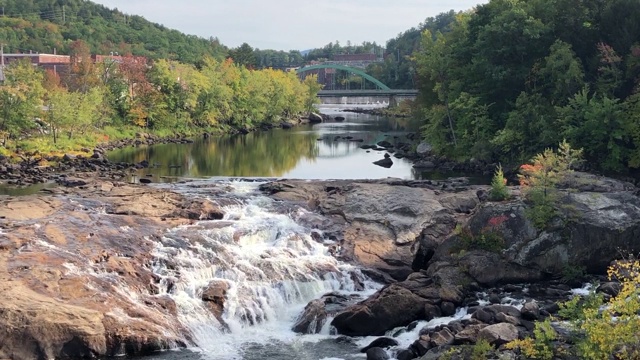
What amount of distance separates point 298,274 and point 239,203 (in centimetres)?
865

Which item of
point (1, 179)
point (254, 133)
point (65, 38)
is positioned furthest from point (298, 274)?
point (65, 38)

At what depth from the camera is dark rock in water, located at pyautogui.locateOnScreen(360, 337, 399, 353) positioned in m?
19.3

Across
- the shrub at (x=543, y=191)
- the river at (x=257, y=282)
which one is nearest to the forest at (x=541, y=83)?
the shrub at (x=543, y=191)

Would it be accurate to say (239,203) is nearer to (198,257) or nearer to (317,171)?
(198,257)

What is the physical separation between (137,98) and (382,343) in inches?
2455

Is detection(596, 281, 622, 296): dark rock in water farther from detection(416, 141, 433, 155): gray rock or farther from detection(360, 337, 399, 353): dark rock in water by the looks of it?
detection(416, 141, 433, 155): gray rock

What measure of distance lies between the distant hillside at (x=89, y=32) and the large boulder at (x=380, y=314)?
108 m

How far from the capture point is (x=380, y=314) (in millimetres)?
20703

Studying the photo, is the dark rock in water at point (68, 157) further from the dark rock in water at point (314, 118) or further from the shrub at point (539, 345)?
the dark rock in water at point (314, 118)

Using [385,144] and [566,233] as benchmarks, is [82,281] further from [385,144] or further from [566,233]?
[385,144]

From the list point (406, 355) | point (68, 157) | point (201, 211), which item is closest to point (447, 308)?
point (406, 355)

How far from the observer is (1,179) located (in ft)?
133

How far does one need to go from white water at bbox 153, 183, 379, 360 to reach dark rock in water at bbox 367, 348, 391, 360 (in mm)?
2377

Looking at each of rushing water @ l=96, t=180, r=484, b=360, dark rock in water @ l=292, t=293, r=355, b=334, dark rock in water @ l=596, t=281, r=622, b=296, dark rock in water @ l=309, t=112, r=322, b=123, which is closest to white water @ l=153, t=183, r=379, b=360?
rushing water @ l=96, t=180, r=484, b=360
